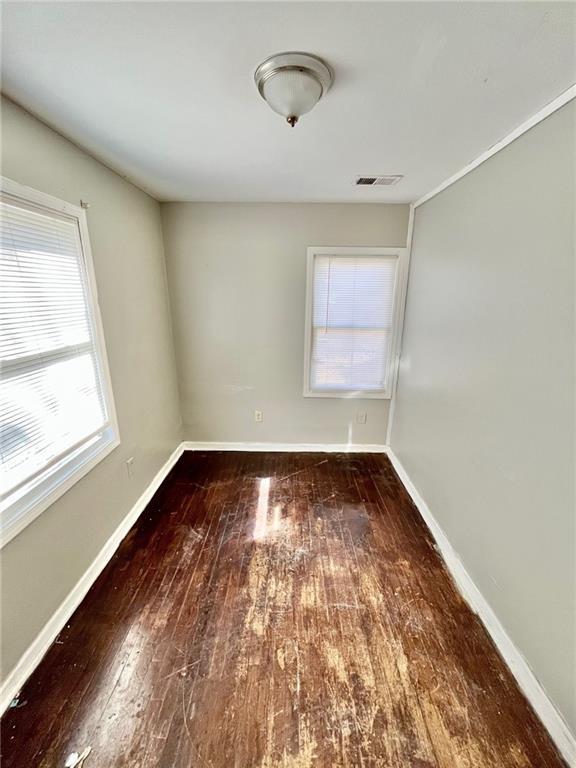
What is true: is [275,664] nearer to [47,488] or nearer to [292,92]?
[47,488]

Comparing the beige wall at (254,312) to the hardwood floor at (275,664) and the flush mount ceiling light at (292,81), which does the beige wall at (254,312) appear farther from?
the flush mount ceiling light at (292,81)

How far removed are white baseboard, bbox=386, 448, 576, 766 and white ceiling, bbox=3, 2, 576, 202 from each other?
7.53ft

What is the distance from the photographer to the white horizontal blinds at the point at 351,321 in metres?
2.85

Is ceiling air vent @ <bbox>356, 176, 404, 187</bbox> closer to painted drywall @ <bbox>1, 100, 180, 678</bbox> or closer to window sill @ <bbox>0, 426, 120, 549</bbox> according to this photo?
painted drywall @ <bbox>1, 100, 180, 678</bbox>

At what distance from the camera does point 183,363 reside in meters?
3.12

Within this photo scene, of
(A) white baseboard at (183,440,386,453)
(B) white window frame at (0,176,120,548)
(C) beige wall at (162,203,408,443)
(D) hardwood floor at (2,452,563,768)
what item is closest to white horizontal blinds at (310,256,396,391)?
(C) beige wall at (162,203,408,443)

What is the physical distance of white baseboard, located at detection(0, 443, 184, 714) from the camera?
1305 millimetres

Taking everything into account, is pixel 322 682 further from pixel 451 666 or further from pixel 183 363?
pixel 183 363

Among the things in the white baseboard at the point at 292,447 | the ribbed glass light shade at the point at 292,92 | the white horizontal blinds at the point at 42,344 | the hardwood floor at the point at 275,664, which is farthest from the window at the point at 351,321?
the white horizontal blinds at the point at 42,344

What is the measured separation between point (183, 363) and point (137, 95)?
2159 mm

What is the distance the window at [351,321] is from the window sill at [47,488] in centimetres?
188

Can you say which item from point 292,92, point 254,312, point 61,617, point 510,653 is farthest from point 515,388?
point 61,617

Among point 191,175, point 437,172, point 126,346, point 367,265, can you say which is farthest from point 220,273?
point 437,172

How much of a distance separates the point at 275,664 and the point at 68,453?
1.47 meters
